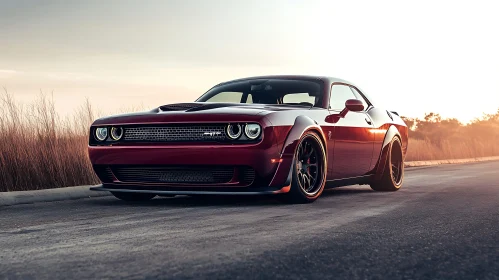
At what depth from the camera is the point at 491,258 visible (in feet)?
13.1

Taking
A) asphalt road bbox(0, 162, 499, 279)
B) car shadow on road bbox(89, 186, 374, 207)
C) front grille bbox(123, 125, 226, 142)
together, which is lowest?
asphalt road bbox(0, 162, 499, 279)

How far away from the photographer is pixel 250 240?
178 inches

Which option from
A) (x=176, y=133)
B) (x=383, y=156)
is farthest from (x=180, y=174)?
(x=383, y=156)

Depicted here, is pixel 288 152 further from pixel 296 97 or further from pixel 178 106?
pixel 296 97

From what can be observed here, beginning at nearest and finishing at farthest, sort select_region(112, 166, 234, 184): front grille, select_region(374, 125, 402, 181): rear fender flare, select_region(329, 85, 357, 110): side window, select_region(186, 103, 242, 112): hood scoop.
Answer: select_region(112, 166, 234, 184): front grille
select_region(186, 103, 242, 112): hood scoop
select_region(329, 85, 357, 110): side window
select_region(374, 125, 402, 181): rear fender flare

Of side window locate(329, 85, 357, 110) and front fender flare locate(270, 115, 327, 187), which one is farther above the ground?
side window locate(329, 85, 357, 110)

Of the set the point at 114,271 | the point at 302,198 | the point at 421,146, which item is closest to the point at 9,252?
the point at 114,271

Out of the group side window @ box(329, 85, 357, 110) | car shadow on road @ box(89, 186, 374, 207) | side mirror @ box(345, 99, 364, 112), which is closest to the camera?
car shadow on road @ box(89, 186, 374, 207)

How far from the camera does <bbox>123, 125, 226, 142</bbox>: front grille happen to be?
6.62m

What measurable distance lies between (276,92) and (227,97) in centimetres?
63

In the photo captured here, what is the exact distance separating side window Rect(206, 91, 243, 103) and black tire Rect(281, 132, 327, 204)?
1.38m

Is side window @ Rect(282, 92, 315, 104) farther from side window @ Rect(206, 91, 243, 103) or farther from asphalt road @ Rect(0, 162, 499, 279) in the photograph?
asphalt road @ Rect(0, 162, 499, 279)

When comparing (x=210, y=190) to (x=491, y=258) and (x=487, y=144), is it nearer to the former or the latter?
(x=491, y=258)

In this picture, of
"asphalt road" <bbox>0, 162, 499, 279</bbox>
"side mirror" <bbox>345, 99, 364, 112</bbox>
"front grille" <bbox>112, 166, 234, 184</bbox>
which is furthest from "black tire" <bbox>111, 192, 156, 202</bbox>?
"side mirror" <bbox>345, 99, 364, 112</bbox>
